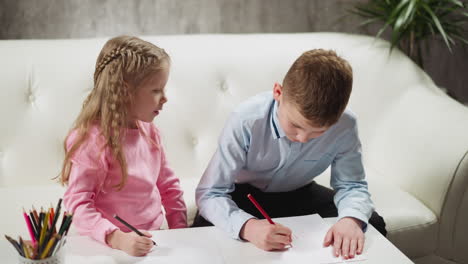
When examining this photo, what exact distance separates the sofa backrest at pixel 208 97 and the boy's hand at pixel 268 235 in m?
0.78

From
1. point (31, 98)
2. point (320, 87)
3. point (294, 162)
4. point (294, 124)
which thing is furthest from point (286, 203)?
point (31, 98)

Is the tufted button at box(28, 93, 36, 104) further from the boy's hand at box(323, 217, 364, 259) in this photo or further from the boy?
the boy's hand at box(323, 217, 364, 259)

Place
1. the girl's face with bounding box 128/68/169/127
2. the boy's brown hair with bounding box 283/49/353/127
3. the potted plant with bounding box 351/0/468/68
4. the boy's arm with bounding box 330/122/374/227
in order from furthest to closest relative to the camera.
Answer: the potted plant with bounding box 351/0/468/68
the boy's arm with bounding box 330/122/374/227
the girl's face with bounding box 128/68/169/127
the boy's brown hair with bounding box 283/49/353/127

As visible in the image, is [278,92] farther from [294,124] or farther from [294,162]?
[294,162]

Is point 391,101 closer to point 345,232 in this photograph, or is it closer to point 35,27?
point 345,232

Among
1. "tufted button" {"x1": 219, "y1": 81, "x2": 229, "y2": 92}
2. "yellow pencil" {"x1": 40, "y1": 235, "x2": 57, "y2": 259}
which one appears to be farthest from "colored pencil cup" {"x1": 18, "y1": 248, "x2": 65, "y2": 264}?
"tufted button" {"x1": 219, "y1": 81, "x2": 229, "y2": 92}

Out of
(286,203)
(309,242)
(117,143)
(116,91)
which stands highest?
(116,91)

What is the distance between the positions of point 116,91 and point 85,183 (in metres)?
0.22

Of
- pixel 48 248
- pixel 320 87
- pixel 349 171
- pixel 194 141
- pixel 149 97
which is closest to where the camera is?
pixel 48 248

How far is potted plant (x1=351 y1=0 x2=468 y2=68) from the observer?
86.4 inches

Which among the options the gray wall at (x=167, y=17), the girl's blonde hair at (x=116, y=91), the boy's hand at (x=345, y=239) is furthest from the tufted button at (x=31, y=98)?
the boy's hand at (x=345, y=239)

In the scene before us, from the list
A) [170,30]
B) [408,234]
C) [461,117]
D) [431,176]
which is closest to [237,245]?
[408,234]

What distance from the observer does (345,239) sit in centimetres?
113

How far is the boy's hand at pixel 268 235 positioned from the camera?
3.65 ft
